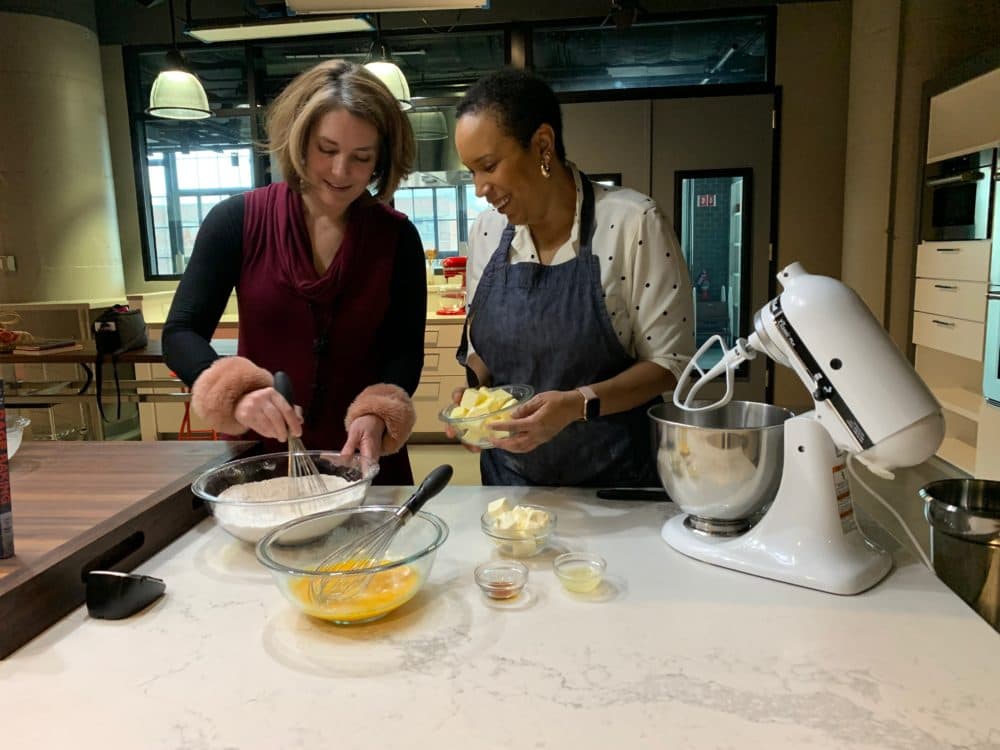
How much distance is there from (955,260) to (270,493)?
327 centimetres

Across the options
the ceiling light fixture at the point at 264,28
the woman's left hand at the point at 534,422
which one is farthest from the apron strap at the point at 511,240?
the ceiling light fixture at the point at 264,28

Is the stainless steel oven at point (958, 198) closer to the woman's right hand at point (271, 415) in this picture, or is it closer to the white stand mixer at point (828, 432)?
the white stand mixer at point (828, 432)

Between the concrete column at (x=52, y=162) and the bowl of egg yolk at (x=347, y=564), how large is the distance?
449 cm

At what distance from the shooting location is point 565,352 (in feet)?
4.83

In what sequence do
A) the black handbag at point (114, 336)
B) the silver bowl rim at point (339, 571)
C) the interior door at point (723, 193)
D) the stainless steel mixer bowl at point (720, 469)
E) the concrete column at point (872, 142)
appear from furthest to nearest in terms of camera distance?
1. the interior door at point (723, 193)
2. the concrete column at point (872, 142)
3. the black handbag at point (114, 336)
4. the stainless steel mixer bowl at point (720, 469)
5. the silver bowl rim at point (339, 571)

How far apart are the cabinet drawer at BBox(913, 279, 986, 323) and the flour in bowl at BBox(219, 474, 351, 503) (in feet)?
9.82

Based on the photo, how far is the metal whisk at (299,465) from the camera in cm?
116

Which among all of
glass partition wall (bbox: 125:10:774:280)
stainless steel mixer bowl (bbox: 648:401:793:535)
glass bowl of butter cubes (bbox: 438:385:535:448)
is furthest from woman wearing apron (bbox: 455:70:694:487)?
glass partition wall (bbox: 125:10:774:280)

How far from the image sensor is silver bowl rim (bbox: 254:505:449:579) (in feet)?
2.72

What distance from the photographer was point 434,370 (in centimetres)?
427

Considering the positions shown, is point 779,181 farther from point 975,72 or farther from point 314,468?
point 314,468

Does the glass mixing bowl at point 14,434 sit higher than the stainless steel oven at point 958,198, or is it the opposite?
the stainless steel oven at point 958,198

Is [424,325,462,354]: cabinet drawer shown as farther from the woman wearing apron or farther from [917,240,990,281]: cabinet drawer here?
the woman wearing apron

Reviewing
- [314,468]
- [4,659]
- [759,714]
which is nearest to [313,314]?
[314,468]
